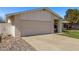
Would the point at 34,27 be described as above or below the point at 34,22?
below

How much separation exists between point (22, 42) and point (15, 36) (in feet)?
1.68

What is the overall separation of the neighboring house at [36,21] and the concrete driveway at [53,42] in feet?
1.36

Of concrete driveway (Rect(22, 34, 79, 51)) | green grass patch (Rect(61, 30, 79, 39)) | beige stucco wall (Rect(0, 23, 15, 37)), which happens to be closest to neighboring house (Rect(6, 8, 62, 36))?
beige stucco wall (Rect(0, 23, 15, 37))

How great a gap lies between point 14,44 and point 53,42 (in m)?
2.15

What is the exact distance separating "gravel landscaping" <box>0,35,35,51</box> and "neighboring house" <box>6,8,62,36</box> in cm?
48

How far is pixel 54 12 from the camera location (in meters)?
9.67

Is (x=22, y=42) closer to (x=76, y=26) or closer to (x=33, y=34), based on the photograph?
(x=33, y=34)

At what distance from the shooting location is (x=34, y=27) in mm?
10188

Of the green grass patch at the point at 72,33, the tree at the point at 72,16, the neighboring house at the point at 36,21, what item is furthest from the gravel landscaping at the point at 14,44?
the tree at the point at 72,16

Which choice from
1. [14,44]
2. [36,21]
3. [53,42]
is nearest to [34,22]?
[36,21]

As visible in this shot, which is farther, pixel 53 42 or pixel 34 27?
pixel 34 27

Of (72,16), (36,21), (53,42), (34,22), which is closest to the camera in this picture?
(72,16)

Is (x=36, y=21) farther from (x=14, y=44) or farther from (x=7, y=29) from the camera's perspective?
(x=14, y=44)

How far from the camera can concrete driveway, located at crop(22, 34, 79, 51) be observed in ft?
30.7
